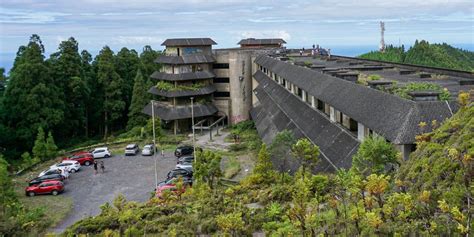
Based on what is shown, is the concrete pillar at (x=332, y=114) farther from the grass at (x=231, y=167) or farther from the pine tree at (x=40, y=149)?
the pine tree at (x=40, y=149)

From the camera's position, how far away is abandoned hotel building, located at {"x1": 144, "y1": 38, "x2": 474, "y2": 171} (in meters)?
18.2

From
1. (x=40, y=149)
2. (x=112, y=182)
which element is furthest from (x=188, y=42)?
(x=112, y=182)

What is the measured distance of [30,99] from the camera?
49.9 meters

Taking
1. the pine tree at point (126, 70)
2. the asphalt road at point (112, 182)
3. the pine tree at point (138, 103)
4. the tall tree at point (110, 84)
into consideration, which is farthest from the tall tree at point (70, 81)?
the asphalt road at point (112, 182)

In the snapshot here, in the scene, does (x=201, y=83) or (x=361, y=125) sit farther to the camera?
(x=201, y=83)

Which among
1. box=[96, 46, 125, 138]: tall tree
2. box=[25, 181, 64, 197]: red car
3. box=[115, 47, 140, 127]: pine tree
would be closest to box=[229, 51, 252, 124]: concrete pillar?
box=[96, 46, 125, 138]: tall tree

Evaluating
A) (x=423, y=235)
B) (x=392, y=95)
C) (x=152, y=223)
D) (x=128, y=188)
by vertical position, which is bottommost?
(x=128, y=188)

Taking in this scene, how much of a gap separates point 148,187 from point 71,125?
87.2ft

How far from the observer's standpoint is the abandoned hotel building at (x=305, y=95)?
18203 mm

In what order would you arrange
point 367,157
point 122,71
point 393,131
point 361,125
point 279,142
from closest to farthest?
point 367,157
point 393,131
point 361,125
point 279,142
point 122,71

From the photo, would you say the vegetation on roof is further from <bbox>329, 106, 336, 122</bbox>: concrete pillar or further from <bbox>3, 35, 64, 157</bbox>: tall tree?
<bbox>329, 106, 336, 122</bbox>: concrete pillar

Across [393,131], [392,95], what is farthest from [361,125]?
[393,131]

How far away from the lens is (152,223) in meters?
15.8

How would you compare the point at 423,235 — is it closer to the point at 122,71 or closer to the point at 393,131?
the point at 393,131
